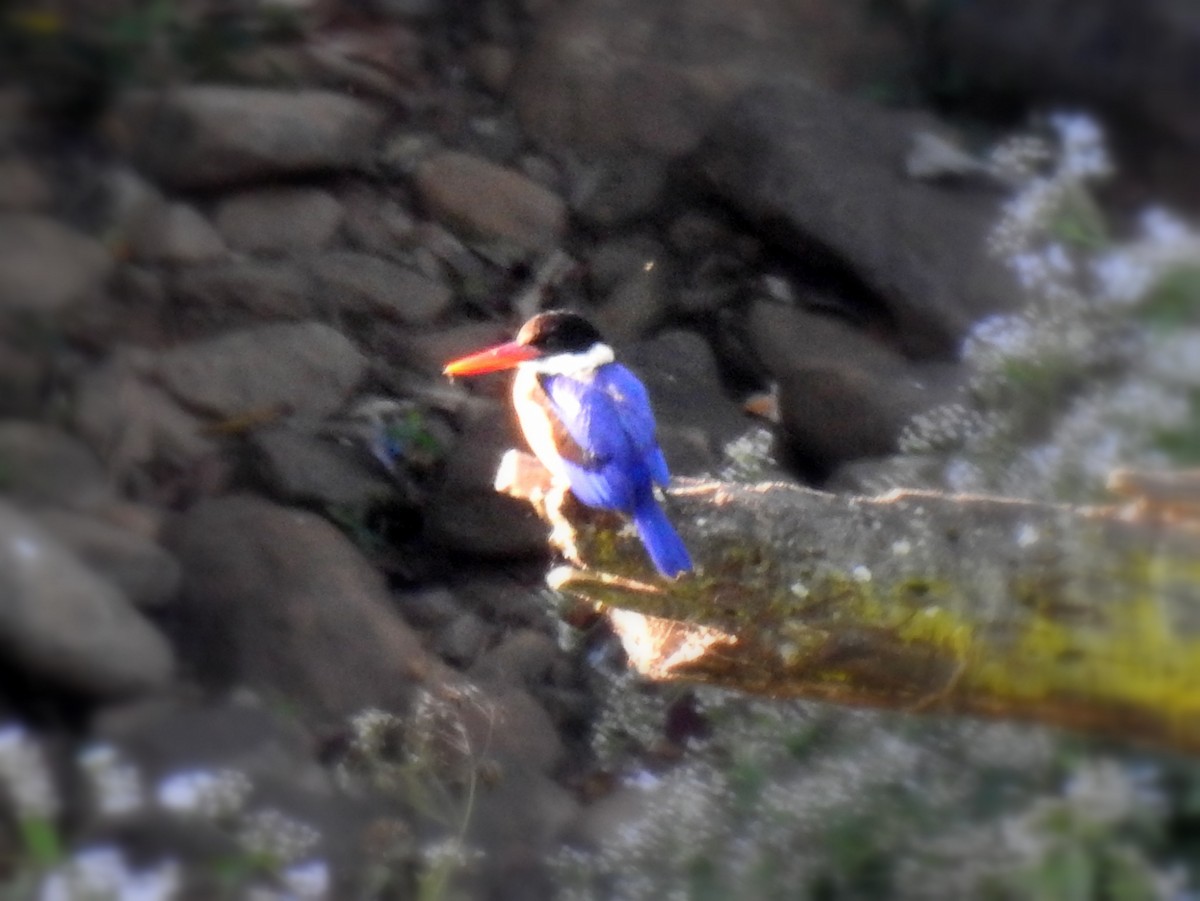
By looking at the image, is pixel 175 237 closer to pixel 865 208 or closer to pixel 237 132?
pixel 237 132

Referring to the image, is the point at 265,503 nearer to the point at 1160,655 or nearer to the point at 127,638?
the point at 127,638

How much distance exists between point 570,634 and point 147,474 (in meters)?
0.90

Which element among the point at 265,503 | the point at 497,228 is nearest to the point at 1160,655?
the point at 265,503

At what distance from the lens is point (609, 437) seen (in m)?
2.12

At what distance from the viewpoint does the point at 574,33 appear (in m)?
4.26

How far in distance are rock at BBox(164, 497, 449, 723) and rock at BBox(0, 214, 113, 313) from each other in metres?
0.49

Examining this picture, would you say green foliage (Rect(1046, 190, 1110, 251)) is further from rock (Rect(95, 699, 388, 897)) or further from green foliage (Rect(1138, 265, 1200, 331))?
rock (Rect(95, 699, 388, 897))

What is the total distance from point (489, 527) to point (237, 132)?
1.14m

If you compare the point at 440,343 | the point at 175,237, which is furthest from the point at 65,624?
the point at 440,343

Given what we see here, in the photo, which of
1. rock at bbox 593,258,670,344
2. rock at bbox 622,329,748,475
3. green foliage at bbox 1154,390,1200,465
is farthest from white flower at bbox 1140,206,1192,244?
rock at bbox 593,258,670,344

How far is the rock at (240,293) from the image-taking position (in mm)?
3441

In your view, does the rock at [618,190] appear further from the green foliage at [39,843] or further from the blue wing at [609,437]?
the green foliage at [39,843]

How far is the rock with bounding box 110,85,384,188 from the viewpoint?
11.0 feet

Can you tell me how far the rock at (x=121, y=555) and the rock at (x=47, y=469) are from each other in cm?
4
